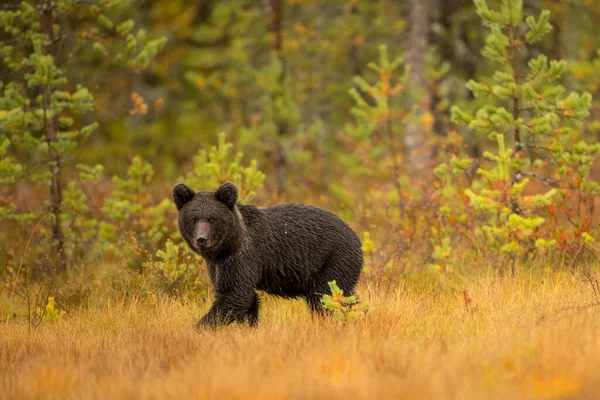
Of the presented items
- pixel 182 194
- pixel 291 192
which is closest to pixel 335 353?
pixel 182 194

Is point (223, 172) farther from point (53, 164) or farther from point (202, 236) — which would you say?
point (202, 236)

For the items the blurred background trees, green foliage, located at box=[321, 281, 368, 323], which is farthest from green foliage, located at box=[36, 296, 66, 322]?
green foliage, located at box=[321, 281, 368, 323]

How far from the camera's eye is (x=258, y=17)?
18.3 m

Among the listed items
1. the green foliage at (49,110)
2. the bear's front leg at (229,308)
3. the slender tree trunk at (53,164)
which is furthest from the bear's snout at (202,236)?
the slender tree trunk at (53,164)

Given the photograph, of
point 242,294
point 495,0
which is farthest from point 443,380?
point 495,0

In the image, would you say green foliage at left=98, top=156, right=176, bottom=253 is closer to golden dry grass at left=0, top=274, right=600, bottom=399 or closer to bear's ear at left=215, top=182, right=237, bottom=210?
golden dry grass at left=0, top=274, right=600, bottom=399

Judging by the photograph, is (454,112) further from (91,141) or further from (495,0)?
(91,141)

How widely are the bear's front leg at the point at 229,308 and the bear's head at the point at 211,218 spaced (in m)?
0.35

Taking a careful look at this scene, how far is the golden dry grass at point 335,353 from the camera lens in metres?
4.29

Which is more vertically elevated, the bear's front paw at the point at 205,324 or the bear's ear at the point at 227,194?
the bear's ear at the point at 227,194

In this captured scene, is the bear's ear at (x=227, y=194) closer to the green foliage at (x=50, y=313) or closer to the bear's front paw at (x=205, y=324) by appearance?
the bear's front paw at (x=205, y=324)

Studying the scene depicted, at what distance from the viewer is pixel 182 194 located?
21.3 ft

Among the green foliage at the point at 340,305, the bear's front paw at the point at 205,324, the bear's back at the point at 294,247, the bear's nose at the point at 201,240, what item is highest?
the bear's nose at the point at 201,240

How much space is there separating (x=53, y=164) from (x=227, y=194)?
11.5 ft
